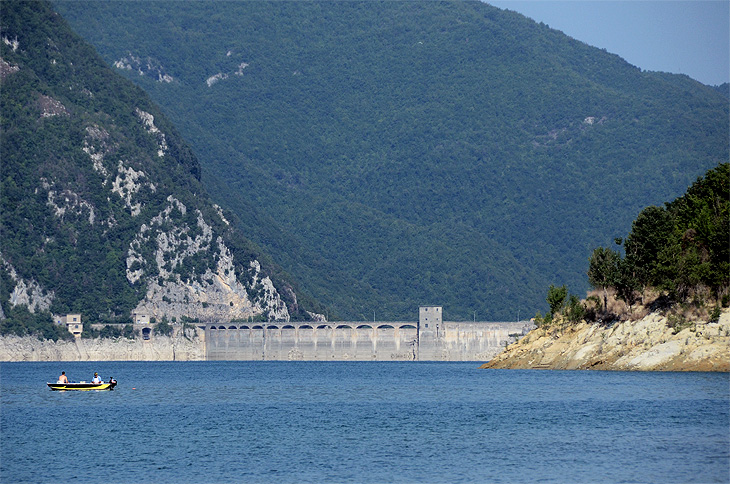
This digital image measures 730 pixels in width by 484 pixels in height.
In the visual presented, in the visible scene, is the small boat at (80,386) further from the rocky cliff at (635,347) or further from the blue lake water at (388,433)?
the rocky cliff at (635,347)

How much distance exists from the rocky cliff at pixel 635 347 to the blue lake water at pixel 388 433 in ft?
8.77

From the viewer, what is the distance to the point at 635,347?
12119 cm

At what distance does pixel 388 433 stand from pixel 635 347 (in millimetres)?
49940

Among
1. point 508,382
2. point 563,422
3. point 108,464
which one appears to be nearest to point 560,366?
point 508,382

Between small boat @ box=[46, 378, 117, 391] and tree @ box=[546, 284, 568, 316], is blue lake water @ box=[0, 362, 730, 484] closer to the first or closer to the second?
small boat @ box=[46, 378, 117, 391]

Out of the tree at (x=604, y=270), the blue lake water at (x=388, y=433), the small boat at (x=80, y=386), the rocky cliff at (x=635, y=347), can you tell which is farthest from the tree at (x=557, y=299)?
the small boat at (x=80, y=386)

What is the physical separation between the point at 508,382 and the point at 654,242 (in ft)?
67.8

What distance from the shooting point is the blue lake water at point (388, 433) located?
6188 cm

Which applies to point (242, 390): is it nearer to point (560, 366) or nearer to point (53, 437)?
point (560, 366)

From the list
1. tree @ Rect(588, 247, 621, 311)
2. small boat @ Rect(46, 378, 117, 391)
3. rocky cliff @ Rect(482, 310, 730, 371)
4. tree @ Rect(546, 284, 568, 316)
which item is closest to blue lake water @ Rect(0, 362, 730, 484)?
small boat @ Rect(46, 378, 117, 391)

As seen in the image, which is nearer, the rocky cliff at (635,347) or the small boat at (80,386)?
the rocky cliff at (635,347)

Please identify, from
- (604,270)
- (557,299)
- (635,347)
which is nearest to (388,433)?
(635,347)

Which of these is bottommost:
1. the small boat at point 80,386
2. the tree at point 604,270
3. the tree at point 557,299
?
the small boat at point 80,386

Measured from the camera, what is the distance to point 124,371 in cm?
18538
